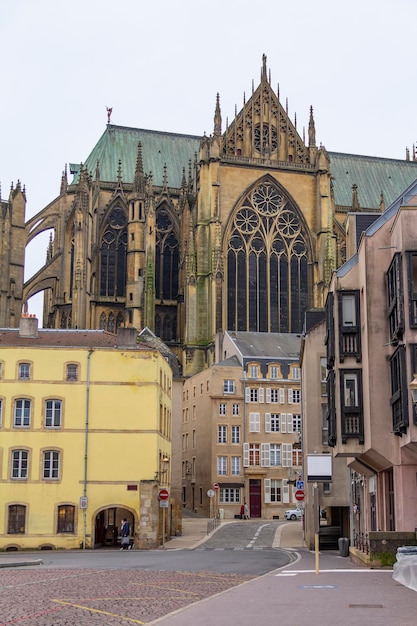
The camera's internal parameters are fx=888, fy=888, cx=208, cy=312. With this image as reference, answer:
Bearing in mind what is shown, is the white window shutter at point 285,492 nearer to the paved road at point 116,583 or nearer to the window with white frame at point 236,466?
the window with white frame at point 236,466

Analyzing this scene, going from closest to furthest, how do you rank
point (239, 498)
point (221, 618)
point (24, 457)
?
point (221, 618), point (24, 457), point (239, 498)

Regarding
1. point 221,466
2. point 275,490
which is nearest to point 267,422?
point 221,466

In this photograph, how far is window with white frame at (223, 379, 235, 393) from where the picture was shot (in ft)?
199

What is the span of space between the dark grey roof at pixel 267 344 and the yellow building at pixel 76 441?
2490 centimetres

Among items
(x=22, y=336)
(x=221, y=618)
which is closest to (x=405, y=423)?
(x=221, y=618)

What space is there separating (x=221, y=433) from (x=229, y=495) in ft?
13.6

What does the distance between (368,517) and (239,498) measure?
95.9 ft

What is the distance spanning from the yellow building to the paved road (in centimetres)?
302

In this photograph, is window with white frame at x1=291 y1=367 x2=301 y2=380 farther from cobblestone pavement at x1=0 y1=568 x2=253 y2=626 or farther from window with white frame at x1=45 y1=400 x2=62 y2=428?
cobblestone pavement at x1=0 y1=568 x2=253 y2=626

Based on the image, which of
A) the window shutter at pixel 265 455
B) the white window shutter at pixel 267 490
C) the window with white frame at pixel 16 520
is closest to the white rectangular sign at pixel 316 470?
the window with white frame at pixel 16 520

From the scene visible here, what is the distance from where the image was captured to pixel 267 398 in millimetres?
61500

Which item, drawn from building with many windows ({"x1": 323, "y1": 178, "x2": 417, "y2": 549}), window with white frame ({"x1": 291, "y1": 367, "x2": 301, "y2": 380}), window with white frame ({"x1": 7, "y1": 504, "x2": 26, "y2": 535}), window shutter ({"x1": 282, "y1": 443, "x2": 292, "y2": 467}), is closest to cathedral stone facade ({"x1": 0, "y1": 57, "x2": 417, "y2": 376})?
window with white frame ({"x1": 291, "y1": 367, "x2": 301, "y2": 380})

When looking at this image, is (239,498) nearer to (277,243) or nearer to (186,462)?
(186,462)

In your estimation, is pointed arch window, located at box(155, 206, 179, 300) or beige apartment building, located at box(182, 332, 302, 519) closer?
beige apartment building, located at box(182, 332, 302, 519)
